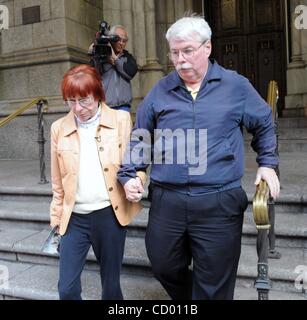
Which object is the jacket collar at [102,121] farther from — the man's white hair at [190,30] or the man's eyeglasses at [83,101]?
the man's white hair at [190,30]

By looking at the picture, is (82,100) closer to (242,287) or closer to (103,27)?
(242,287)

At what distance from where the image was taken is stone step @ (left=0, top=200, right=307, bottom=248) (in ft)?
11.3

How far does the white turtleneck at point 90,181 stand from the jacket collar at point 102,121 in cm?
8

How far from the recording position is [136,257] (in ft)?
11.3

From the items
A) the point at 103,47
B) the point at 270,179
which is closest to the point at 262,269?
the point at 270,179

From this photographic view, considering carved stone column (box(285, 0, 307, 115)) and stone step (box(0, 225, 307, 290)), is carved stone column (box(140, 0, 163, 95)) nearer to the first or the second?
carved stone column (box(285, 0, 307, 115))

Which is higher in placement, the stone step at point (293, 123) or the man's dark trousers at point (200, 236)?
the stone step at point (293, 123)

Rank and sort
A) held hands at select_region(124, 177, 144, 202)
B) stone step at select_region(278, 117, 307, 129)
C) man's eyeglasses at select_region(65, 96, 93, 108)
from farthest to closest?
stone step at select_region(278, 117, 307, 129) < man's eyeglasses at select_region(65, 96, 93, 108) < held hands at select_region(124, 177, 144, 202)

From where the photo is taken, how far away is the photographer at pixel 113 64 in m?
4.34

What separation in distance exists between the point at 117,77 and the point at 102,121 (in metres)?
2.06

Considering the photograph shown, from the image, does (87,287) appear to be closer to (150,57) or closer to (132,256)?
(132,256)

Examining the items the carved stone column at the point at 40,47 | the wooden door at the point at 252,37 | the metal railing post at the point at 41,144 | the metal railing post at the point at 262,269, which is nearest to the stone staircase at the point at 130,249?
the metal railing post at the point at 41,144

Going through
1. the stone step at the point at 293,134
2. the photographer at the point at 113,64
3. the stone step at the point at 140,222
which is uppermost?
the photographer at the point at 113,64

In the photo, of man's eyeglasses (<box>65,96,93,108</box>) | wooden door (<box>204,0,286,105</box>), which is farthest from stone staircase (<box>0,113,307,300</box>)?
wooden door (<box>204,0,286,105</box>)
